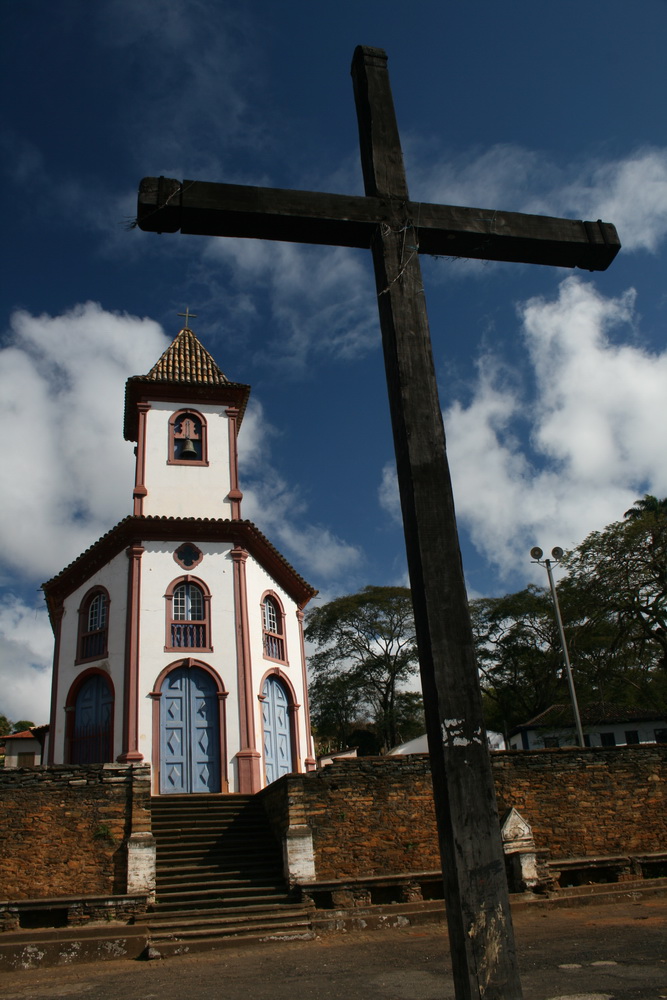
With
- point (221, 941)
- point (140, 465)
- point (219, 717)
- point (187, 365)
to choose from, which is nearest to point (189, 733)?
point (219, 717)

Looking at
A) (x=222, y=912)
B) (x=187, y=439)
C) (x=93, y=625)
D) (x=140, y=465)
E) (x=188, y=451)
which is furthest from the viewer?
(x=187, y=439)

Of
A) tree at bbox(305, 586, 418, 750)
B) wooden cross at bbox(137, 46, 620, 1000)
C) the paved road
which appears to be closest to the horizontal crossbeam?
wooden cross at bbox(137, 46, 620, 1000)

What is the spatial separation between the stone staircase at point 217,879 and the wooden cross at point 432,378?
804 cm

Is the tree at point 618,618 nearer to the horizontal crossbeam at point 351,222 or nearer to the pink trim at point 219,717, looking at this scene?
the pink trim at point 219,717

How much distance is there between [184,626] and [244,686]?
198 centimetres

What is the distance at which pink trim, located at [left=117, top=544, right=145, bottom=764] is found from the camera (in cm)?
1567

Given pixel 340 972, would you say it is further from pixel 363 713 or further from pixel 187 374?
pixel 363 713

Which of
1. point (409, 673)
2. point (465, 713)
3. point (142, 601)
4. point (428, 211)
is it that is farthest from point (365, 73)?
point (409, 673)

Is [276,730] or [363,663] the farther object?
[363,663]

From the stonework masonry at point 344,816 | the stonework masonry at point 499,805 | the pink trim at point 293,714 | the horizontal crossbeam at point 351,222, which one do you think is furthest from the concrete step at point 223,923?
the horizontal crossbeam at point 351,222

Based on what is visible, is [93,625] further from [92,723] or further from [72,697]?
[92,723]

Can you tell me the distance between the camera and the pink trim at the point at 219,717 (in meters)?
15.7

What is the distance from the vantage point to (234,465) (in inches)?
771

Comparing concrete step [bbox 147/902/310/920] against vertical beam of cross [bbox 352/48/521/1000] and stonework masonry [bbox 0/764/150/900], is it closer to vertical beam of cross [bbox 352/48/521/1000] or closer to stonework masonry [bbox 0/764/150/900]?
stonework masonry [bbox 0/764/150/900]
